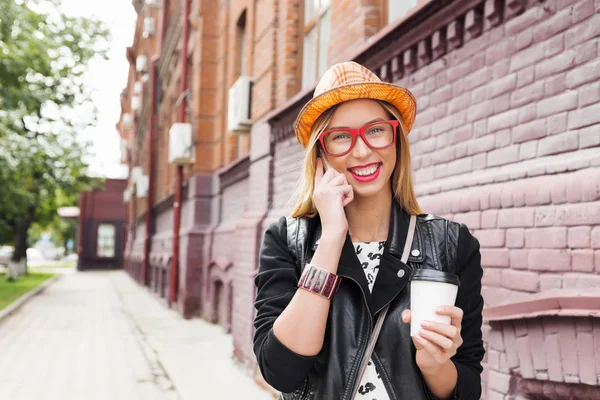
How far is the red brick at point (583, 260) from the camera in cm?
252

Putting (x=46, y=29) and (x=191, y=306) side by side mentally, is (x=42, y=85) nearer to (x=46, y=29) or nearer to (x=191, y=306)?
(x=46, y=29)

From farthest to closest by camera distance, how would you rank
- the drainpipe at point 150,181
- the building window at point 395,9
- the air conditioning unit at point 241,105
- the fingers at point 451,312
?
the drainpipe at point 150,181 → the air conditioning unit at point 241,105 → the building window at point 395,9 → the fingers at point 451,312

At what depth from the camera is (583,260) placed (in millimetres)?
2564

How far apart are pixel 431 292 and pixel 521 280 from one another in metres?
1.59

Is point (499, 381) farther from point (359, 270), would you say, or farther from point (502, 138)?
point (359, 270)

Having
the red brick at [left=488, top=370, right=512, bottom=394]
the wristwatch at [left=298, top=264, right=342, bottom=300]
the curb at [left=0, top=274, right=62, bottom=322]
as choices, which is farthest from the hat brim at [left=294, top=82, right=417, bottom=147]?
the curb at [left=0, top=274, right=62, bottom=322]

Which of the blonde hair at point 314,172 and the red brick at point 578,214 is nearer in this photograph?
the blonde hair at point 314,172

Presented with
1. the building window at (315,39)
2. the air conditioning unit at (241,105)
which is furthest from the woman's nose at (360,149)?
the air conditioning unit at (241,105)

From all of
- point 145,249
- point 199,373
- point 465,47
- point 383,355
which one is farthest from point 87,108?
point 383,355

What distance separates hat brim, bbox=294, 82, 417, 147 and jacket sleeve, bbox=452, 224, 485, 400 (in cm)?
48

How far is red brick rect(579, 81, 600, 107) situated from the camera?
8.63 ft

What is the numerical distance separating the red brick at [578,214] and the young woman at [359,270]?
90 cm

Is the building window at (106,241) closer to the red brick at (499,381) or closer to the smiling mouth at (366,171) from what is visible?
the red brick at (499,381)

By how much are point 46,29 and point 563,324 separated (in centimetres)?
2275
